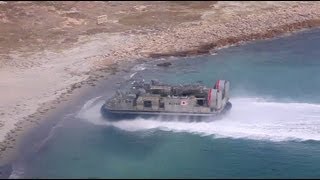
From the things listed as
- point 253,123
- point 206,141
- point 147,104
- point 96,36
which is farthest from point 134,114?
point 96,36

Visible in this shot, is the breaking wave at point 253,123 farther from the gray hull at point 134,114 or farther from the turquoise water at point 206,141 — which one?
the gray hull at point 134,114

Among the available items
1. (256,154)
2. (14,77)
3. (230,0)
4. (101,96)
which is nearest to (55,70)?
(14,77)

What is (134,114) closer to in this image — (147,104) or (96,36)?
(147,104)

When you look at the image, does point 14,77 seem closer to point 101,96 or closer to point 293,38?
point 101,96

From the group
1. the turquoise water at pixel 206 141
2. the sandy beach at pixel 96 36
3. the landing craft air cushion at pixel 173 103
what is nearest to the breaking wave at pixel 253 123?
the turquoise water at pixel 206 141

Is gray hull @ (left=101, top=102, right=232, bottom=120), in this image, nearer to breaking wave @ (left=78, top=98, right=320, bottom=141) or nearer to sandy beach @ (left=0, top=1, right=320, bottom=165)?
breaking wave @ (left=78, top=98, right=320, bottom=141)

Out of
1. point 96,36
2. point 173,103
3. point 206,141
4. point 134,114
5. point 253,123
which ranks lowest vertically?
point 206,141
